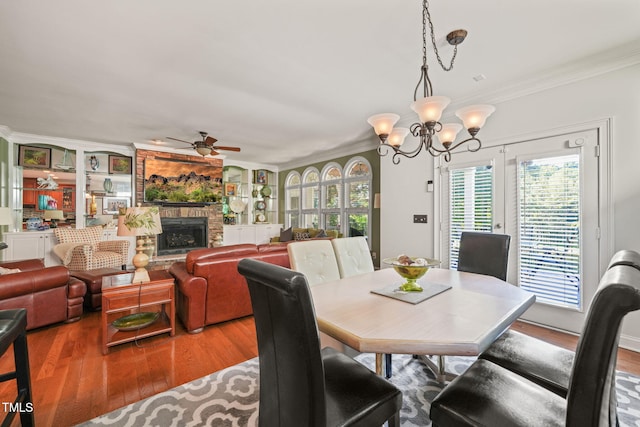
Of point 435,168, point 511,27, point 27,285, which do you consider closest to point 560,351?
point 511,27

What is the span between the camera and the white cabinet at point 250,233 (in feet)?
23.7

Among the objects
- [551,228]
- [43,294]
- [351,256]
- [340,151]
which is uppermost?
[340,151]

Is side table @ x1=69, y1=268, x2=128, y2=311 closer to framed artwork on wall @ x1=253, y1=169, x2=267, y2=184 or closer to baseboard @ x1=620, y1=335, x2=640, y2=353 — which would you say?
framed artwork on wall @ x1=253, y1=169, x2=267, y2=184

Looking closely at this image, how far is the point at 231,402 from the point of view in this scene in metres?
1.76

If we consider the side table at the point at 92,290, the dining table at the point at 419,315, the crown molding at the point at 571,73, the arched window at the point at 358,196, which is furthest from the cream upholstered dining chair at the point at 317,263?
the arched window at the point at 358,196

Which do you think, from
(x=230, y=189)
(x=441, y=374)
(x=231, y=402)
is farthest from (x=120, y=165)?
(x=441, y=374)

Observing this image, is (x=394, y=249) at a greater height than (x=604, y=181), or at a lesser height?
lesser

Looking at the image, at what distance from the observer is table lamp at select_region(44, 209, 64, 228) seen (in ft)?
17.1

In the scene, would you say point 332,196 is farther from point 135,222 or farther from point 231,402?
point 231,402

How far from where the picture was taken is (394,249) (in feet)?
14.2

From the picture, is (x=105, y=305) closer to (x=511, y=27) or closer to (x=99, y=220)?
(x=511, y=27)

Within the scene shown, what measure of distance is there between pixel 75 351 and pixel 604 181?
4.89 m

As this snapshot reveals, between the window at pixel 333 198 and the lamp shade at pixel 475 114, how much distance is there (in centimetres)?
369

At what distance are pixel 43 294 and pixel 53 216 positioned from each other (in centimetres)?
354
